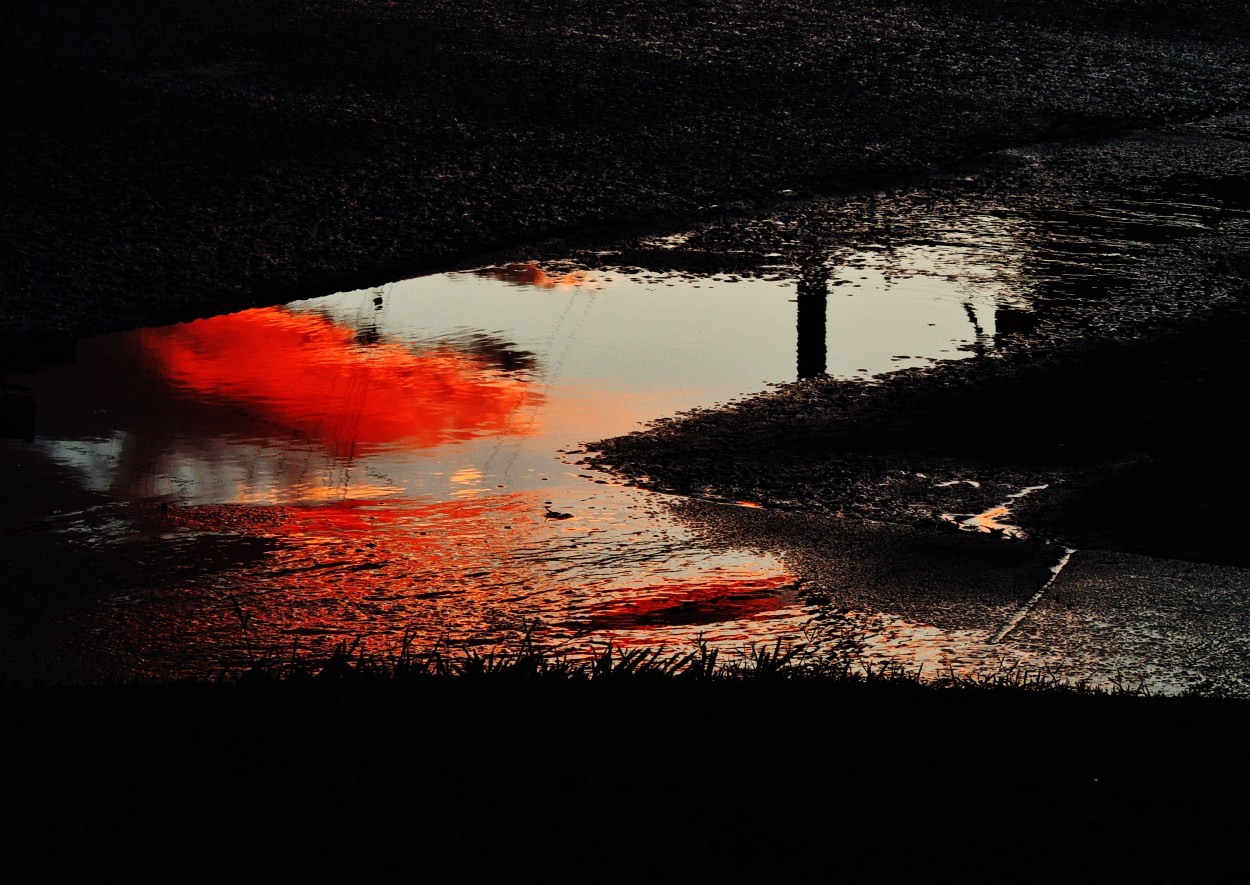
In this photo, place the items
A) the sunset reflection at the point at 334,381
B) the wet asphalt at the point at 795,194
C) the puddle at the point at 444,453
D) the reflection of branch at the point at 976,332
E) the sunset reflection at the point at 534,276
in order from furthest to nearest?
the sunset reflection at the point at 534,276
the reflection of branch at the point at 976,332
the sunset reflection at the point at 334,381
the wet asphalt at the point at 795,194
the puddle at the point at 444,453

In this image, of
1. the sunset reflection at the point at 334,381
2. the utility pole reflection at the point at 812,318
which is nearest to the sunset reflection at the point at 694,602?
the sunset reflection at the point at 334,381

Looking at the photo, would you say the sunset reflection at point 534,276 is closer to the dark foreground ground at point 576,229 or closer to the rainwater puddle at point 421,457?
the rainwater puddle at point 421,457

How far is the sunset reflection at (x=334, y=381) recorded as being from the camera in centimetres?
601

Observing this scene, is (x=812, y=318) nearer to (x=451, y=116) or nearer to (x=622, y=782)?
(x=451, y=116)

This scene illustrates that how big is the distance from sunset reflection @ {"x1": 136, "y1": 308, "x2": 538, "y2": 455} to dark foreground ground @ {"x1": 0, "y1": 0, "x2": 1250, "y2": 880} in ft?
1.23

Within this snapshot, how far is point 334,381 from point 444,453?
3.23 ft

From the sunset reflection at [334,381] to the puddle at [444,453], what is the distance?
0.7 inches

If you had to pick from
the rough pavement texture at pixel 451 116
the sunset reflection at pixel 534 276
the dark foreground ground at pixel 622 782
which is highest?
the rough pavement texture at pixel 451 116

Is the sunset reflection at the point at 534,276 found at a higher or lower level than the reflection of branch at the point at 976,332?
higher

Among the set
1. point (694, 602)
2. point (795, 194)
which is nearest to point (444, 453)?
point (694, 602)

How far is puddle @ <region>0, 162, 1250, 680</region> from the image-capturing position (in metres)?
4.30

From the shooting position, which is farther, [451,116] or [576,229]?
[451,116]

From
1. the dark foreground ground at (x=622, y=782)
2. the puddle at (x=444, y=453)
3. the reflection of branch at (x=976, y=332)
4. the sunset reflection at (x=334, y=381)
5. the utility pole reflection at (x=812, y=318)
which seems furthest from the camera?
the reflection of branch at (x=976, y=332)

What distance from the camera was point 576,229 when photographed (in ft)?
28.7
